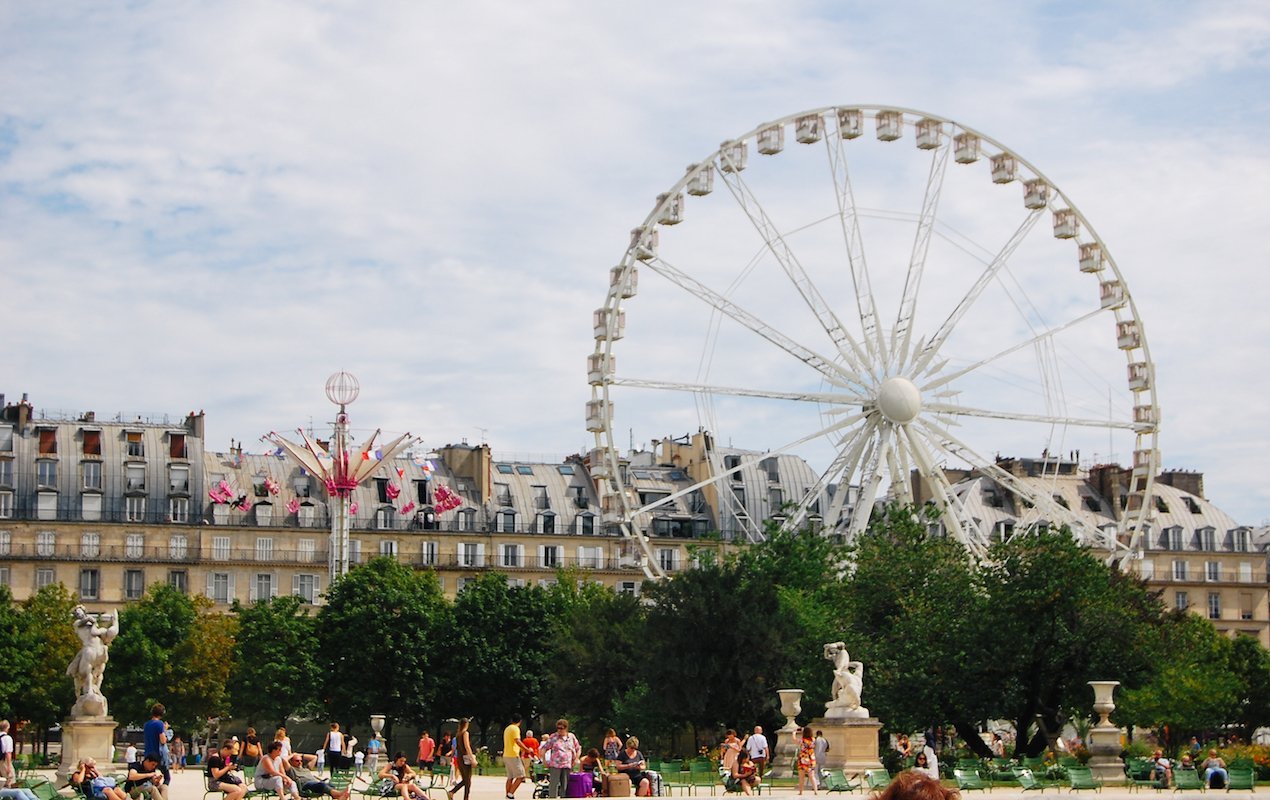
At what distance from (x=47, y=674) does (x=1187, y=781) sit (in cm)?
5170

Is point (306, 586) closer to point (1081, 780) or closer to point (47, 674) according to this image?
point (47, 674)

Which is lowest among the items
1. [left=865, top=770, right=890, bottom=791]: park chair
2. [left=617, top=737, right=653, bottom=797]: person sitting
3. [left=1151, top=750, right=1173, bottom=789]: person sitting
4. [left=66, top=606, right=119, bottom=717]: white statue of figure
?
[left=1151, top=750, right=1173, bottom=789]: person sitting

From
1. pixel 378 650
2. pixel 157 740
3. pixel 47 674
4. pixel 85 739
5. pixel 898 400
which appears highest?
pixel 898 400

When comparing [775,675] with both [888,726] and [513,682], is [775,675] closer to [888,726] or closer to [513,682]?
[888,726]

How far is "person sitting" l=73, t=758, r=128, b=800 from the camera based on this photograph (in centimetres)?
2980

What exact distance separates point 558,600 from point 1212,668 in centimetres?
2613

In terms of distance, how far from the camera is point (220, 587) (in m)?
93.6

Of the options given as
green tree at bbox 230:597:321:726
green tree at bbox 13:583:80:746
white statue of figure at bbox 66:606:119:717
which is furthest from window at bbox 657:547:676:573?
white statue of figure at bbox 66:606:119:717

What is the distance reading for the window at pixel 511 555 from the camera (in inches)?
3873

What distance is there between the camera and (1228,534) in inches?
4218

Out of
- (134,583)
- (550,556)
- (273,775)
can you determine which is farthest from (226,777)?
(550,556)

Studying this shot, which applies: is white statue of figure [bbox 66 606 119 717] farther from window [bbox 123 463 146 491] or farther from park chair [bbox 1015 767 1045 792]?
window [bbox 123 463 146 491]

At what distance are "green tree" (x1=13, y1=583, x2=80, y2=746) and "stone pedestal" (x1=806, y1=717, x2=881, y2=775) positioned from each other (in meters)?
42.7

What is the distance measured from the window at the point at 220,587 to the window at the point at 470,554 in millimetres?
11314
